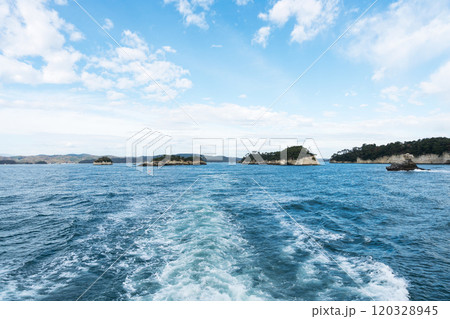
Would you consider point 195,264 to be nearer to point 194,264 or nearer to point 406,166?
point 194,264

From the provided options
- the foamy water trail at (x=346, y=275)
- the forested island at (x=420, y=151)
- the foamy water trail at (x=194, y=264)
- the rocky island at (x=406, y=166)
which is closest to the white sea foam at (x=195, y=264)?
the foamy water trail at (x=194, y=264)

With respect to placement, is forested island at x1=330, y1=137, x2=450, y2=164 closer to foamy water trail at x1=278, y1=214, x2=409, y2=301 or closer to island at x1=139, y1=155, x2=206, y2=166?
island at x1=139, y1=155, x2=206, y2=166

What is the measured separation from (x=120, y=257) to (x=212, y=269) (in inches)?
178

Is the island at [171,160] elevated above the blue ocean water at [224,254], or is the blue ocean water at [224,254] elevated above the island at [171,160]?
the island at [171,160]

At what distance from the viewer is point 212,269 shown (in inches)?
332

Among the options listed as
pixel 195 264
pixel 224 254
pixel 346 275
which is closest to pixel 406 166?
pixel 346 275

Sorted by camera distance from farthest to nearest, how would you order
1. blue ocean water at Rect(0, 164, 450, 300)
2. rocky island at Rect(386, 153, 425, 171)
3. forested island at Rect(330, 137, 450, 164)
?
1. forested island at Rect(330, 137, 450, 164)
2. rocky island at Rect(386, 153, 425, 171)
3. blue ocean water at Rect(0, 164, 450, 300)

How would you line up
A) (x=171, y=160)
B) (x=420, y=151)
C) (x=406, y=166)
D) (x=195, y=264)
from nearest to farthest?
(x=195, y=264) < (x=406, y=166) < (x=420, y=151) < (x=171, y=160)

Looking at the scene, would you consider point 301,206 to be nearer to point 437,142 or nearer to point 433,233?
point 433,233

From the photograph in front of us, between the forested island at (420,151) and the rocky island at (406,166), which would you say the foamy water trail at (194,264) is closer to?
the rocky island at (406,166)

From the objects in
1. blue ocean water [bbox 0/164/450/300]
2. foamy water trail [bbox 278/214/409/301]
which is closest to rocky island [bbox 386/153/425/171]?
blue ocean water [bbox 0/164/450/300]

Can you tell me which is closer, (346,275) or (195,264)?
(346,275)
